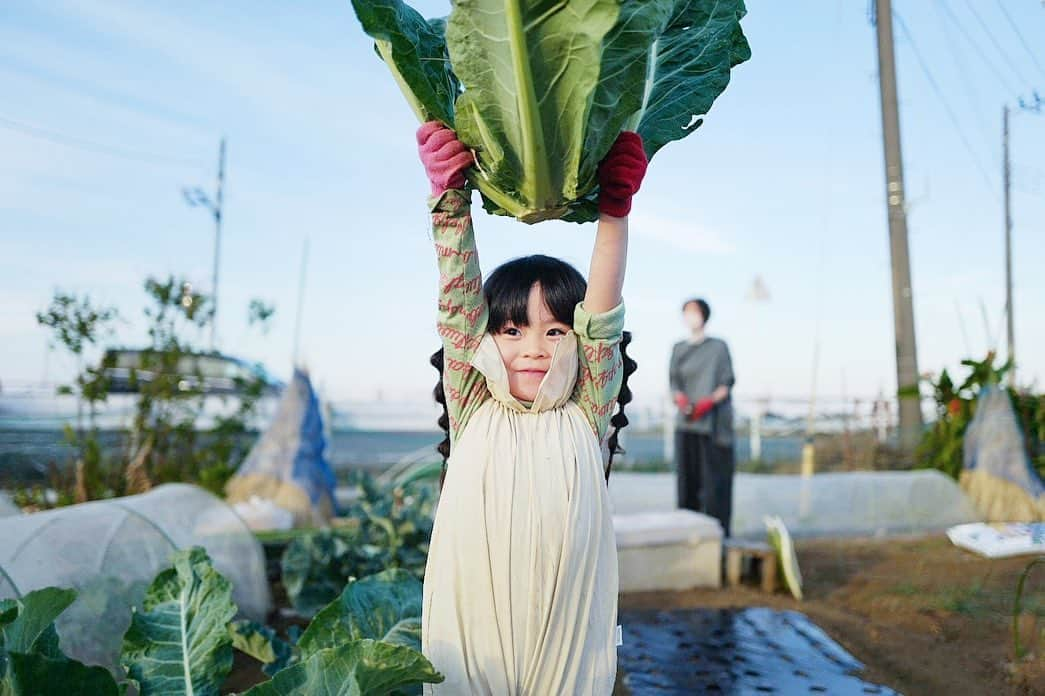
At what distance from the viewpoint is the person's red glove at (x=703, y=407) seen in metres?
6.07

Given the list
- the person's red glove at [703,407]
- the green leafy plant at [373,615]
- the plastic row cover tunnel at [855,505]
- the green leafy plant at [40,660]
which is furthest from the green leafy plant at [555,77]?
the plastic row cover tunnel at [855,505]

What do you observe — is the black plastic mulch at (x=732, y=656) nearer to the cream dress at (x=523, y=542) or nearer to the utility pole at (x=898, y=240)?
the cream dress at (x=523, y=542)

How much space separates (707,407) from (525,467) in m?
4.66

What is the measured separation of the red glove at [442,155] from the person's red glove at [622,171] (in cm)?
28

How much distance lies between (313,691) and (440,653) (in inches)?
10.1

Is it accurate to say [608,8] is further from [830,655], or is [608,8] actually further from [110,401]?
[110,401]

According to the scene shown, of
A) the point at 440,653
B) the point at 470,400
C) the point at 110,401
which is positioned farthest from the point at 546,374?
the point at 110,401

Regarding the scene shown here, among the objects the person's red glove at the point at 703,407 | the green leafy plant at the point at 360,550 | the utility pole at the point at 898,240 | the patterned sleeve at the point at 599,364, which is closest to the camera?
the patterned sleeve at the point at 599,364

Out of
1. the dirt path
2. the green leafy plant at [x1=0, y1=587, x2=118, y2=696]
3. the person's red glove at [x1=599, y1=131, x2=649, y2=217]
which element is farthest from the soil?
the person's red glove at [x1=599, y1=131, x2=649, y2=217]

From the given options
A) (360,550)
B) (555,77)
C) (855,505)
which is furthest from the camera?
(855,505)

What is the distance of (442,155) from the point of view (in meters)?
1.61

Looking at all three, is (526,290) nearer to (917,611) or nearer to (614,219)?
(614,219)

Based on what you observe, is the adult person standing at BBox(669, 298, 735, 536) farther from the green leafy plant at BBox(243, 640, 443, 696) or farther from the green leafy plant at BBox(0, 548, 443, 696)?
the green leafy plant at BBox(243, 640, 443, 696)

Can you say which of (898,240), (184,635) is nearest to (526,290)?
(184,635)
